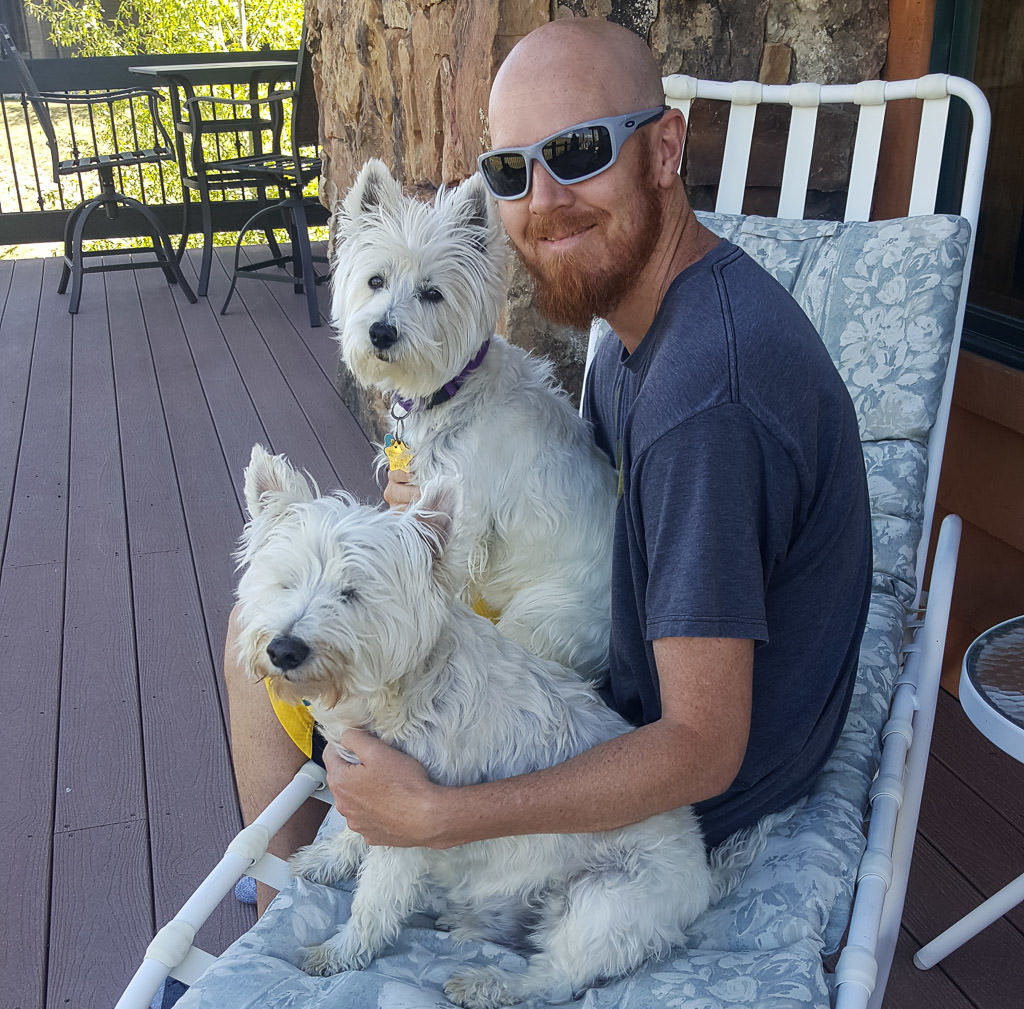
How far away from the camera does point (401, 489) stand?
6.88 feet

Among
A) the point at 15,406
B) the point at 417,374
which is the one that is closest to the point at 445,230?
the point at 417,374

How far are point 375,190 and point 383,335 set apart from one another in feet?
1.24

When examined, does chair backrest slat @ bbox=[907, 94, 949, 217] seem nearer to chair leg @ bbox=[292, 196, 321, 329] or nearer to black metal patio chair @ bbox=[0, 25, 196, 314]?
chair leg @ bbox=[292, 196, 321, 329]

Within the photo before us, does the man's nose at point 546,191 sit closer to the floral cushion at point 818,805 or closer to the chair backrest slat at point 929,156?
the floral cushion at point 818,805

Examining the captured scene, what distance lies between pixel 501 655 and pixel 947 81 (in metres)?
1.67

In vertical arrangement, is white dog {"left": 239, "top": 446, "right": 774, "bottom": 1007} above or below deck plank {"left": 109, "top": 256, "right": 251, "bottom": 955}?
above

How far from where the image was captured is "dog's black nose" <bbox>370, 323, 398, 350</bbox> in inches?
84.3

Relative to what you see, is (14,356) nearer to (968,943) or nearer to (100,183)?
(100,183)

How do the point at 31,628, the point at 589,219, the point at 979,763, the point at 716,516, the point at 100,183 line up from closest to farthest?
the point at 716,516, the point at 589,219, the point at 979,763, the point at 31,628, the point at 100,183

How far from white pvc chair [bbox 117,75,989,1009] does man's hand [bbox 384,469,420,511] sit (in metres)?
0.55

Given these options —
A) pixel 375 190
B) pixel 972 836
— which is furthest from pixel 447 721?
pixel 972 836

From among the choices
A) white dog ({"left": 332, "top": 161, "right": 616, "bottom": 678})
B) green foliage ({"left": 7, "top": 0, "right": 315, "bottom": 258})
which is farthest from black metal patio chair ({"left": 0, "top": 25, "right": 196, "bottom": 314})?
white dog ({"left": 332, "top": 161, "right": 616, "bottom": 678})

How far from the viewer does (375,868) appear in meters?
1.46

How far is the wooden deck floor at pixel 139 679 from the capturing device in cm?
212
